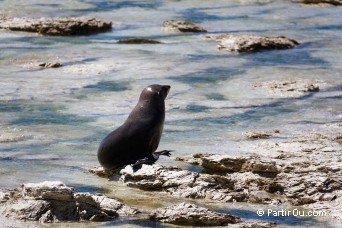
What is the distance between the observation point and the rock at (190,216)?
6305 mm

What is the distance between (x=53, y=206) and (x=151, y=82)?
5830 millimetres

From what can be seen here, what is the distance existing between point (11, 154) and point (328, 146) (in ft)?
8.09

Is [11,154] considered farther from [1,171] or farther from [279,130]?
[279,130]

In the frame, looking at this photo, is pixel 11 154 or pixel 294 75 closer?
pixel 11 154

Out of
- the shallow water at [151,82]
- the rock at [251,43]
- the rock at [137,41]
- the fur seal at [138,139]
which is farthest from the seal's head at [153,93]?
the rock at [137,41]

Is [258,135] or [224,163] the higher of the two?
[224,163]

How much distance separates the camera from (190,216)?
6.30m

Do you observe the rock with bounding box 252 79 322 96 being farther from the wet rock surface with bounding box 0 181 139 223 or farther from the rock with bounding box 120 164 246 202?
the wet rock surface with bounding box 0 181 139 223

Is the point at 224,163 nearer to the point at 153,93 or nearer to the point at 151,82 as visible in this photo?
the point at 153,93

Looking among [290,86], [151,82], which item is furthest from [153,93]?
[290,86]

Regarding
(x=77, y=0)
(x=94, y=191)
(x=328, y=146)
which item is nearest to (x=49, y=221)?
(x=94, y=191)

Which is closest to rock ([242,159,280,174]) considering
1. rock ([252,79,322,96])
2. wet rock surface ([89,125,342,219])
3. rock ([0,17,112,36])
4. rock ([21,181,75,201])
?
wet rock surface ([89,125,342,219])

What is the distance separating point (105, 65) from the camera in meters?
12.9

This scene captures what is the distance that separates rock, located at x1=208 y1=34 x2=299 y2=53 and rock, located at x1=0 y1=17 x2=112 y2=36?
177cm
